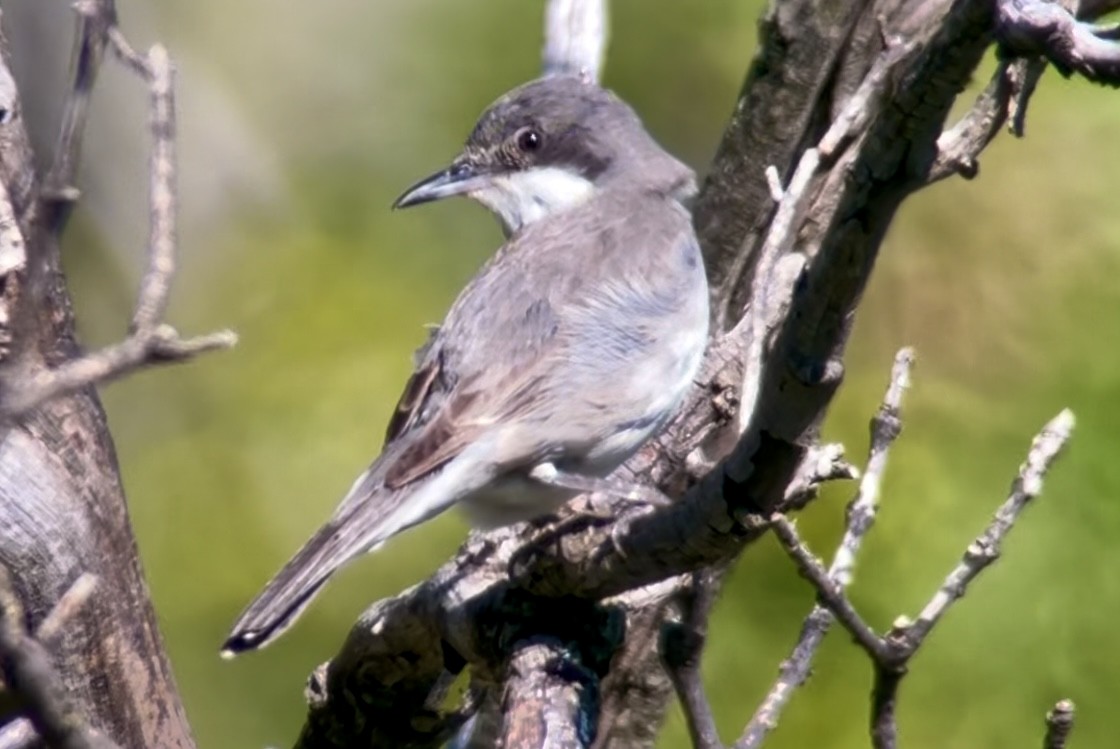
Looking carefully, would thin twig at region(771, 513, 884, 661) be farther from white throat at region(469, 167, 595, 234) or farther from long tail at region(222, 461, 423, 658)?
white throat at region(469, 167, 595, 234)

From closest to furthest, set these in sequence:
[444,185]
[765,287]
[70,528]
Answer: [765,287]
[70,528]
[444,185]

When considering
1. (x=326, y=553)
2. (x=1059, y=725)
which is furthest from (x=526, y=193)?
(x=1059, y=725)

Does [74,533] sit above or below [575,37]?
below

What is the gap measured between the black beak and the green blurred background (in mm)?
562

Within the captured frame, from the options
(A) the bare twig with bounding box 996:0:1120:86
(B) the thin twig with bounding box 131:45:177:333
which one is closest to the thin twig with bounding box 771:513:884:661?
(A) the bare twig with bounding box 996:0:1120:86

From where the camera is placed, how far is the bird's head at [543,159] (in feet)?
13.2

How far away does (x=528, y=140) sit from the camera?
405 centimetres

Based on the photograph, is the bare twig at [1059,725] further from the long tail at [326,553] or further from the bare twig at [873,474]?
the long tail at [326,553]

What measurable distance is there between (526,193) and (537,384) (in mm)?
907

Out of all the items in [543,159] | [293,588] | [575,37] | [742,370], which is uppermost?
[575,37]

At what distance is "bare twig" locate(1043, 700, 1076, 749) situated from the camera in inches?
96.7

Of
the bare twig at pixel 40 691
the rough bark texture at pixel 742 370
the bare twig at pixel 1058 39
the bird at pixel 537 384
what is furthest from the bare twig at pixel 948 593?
the bare twig at pixel 40 691

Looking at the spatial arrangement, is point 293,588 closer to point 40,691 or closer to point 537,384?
point 537,384

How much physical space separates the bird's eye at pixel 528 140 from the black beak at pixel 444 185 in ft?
0.38
